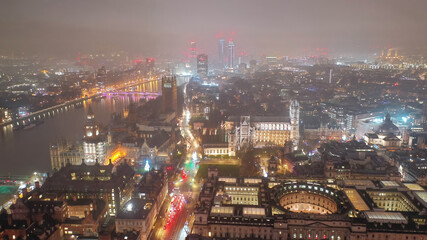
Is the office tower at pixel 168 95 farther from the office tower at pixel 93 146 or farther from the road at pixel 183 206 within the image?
the office tower at pixel 93 146

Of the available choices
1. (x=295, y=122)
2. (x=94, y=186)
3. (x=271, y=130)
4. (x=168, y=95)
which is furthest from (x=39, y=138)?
(x=295, y=122)

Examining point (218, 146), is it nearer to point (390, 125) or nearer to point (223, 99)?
point (390, 125)

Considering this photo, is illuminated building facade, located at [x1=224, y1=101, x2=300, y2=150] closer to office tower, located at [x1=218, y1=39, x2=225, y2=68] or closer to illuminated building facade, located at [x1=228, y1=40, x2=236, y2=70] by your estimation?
illuminated building facade, located at [x1=228, y1=40, x2=236, y2=70]

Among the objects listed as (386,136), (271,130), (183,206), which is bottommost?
(183,206)

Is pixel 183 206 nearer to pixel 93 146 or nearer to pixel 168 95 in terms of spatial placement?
pixel 93 146

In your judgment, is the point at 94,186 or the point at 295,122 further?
the point at 295,122

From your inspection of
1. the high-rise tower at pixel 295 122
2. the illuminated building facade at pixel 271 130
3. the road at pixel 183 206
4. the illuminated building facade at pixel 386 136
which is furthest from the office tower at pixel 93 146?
the illuminated building facade at pixel 386 136
